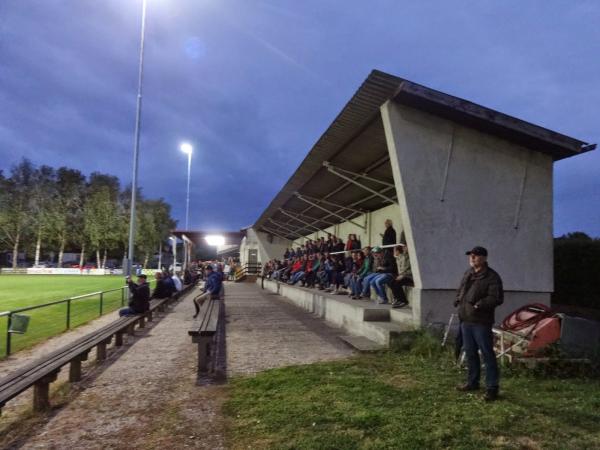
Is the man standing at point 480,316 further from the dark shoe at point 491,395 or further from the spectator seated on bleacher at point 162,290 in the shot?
the spectator seated on bleacher at point 162,290

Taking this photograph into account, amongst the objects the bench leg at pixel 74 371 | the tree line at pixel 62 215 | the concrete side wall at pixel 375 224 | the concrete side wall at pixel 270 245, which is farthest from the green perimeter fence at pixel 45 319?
the tree line at pixel 62 215

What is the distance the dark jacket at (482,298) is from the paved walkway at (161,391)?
2.68 metres

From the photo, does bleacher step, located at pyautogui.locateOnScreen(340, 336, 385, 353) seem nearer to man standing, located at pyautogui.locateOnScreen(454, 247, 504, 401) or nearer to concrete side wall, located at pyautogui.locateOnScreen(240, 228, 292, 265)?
man standing, located at pyautogui.locateOnScreen(454, 247, 504, 401)

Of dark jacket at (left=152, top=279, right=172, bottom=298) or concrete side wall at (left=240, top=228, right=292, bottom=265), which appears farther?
concrete side wall at (left=240, top=228, right=292, bottom=265)

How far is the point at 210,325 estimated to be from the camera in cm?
647

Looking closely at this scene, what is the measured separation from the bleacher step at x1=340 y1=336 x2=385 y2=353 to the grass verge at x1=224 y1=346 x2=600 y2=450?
127cm

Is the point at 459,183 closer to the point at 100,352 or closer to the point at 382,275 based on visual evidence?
the point at 382,275

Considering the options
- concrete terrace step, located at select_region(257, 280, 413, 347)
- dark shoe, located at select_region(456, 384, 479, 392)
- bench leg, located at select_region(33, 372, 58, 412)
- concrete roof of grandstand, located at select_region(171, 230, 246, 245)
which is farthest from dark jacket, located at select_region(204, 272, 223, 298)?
concrete roof of grandstand, located at select_region(171, 230, 246, 245)

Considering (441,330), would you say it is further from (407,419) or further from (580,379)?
(407,419)

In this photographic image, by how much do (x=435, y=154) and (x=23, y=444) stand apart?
23.1 feet

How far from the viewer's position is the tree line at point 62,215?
190 ft

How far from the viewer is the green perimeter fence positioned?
24.5 ft

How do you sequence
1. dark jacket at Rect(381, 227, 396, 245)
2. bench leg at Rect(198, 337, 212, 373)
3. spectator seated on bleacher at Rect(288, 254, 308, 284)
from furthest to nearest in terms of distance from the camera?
spectator seated on bleacher at Rect(288, 254, 308, 284), dark jacket at Rect(381, 227, 396, 245), bench leg at Rect(198, 337, 212, 373)

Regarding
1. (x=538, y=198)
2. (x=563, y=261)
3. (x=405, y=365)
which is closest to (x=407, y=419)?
(x=405, y=365)
